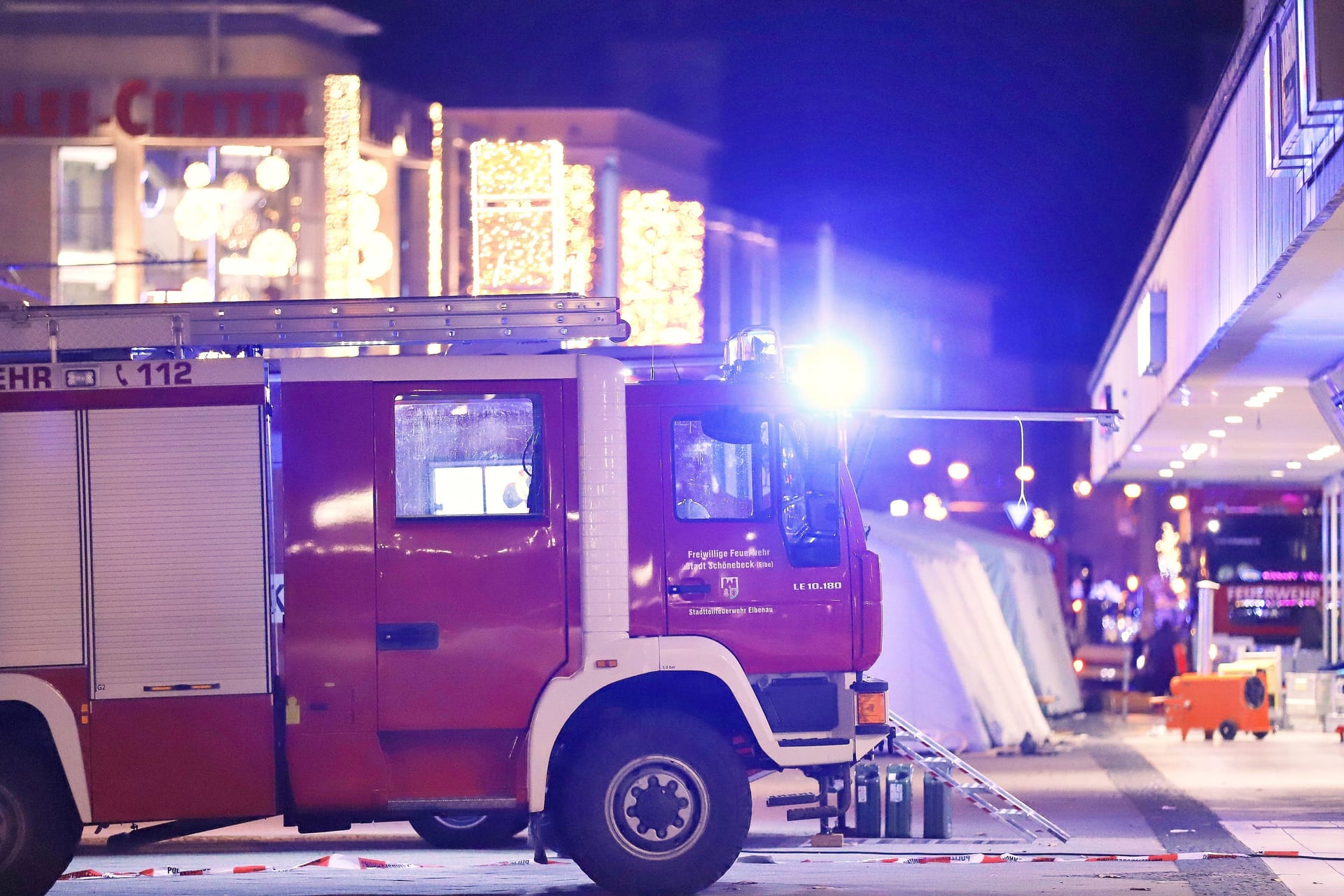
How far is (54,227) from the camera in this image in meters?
23.4

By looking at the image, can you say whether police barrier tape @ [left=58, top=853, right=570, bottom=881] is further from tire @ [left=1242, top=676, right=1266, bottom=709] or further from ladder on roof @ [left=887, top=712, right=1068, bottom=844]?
tire @ [left=1242, top=676, right=1266, bottom=709]

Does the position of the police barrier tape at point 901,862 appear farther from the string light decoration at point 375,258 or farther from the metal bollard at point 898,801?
the string light decoration at point 375,258

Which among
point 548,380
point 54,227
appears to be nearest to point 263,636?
point 548,380

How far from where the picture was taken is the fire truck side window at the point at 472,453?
9422 millimetres

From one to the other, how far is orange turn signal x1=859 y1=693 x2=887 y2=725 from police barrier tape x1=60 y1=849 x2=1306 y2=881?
2182mm

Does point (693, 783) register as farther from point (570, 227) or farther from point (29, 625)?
point (570, 227)

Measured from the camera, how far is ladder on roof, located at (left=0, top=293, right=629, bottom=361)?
376 inches

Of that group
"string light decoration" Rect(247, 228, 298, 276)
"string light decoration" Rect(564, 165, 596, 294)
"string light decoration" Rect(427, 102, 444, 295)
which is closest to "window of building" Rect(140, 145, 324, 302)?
"string light decoration" Rect(247, 228, 298, 276)

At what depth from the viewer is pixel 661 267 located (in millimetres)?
25734

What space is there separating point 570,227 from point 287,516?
15.3 metres

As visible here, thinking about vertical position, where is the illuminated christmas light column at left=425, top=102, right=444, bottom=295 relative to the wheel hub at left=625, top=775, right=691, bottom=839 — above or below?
above

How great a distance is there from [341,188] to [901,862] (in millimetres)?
14708

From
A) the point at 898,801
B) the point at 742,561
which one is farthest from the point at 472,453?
the point at 898,801

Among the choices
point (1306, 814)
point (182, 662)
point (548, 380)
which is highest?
point (548, 380)
